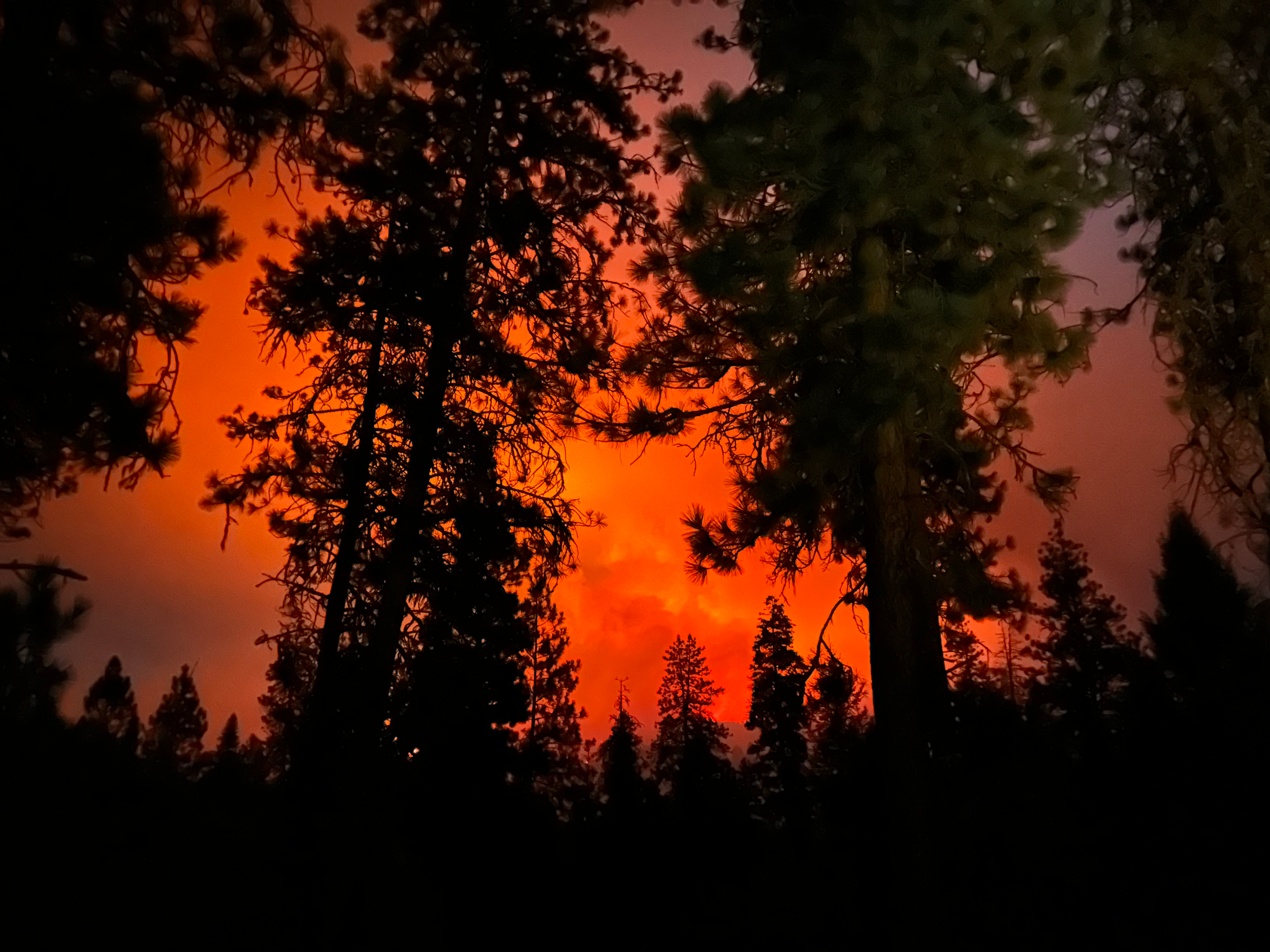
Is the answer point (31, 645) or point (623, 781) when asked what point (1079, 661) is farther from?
point (31, 645)

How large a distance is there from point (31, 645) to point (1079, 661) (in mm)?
31848

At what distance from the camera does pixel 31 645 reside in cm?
426

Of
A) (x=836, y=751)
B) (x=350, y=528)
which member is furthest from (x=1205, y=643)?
(x=350, y=528)

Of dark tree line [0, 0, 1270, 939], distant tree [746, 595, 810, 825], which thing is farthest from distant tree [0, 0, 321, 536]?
distant tree [746, 595, 810, 825]

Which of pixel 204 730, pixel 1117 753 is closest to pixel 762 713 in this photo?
pixel 1117 753

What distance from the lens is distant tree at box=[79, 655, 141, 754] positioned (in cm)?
539

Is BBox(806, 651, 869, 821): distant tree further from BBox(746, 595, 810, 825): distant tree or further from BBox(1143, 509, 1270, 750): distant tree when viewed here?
BBox(746, 595, 810, 825): distant tree

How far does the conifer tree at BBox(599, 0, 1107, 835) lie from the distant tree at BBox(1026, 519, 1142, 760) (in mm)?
1172

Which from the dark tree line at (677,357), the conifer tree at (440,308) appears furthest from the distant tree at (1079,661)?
the conifer tree at (440,308)

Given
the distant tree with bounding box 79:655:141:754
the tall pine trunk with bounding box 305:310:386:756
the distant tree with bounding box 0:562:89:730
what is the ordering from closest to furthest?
the distant tree with bounding box 0:562:89:730, the distant tree with bounding box 79:655:141:754, the tall pine trunk with bounding box 305:310:386:756

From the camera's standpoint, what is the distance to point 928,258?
722 centimetres

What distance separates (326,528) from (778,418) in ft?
19.6

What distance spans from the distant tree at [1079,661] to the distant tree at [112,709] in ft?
23.0

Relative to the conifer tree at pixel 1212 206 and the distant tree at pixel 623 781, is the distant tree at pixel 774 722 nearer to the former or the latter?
the distant tree at pixel 623 781
